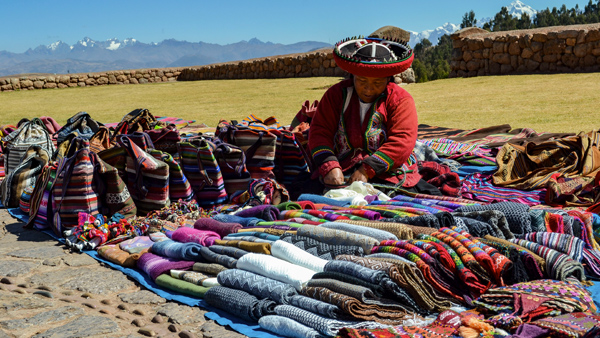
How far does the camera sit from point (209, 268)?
3572mm

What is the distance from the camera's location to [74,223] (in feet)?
15.2

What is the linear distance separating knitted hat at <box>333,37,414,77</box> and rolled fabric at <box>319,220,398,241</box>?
5.63 feet

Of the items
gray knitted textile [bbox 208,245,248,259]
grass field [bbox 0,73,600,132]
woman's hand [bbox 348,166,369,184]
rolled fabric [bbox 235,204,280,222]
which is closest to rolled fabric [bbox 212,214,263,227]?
rolled fabric [bbox 235,204,280,222]

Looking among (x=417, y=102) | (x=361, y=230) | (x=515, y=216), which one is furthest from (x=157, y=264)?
(x=417, y=102)

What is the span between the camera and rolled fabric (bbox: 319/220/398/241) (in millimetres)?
3418

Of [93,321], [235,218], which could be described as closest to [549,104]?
[235,218]

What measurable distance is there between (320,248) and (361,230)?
273 mm

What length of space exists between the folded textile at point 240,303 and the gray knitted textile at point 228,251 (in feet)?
1.26

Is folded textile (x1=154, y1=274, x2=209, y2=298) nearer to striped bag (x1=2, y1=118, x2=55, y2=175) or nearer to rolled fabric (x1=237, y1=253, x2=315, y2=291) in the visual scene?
rolled fabric (x1=237, y1=253, x2=315, y2=291)

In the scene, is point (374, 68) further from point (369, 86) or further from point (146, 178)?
point (146, 178)

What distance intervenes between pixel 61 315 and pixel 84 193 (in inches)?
65.0

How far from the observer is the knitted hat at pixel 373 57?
4941 mm

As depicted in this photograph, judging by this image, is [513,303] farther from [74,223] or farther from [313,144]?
[74,223]

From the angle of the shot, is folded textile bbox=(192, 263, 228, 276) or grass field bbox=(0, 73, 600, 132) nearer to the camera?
folded textile bbox=(192, 263, 228, 276)
